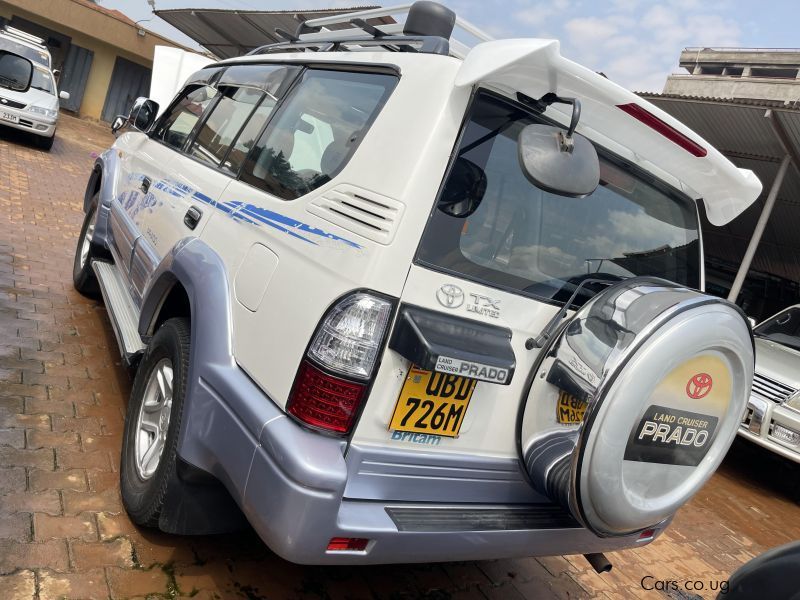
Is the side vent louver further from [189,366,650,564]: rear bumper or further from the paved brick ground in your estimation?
the paved brick ground

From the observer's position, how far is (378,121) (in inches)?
85.1

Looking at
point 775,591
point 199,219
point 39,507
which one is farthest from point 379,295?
point 39,507

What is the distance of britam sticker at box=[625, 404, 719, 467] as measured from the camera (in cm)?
208

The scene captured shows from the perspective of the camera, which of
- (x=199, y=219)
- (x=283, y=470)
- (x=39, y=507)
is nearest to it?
(x=283, y=470)

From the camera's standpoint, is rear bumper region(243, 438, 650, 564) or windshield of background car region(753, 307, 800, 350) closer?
rear bumper region(243, 438, 650, 564)

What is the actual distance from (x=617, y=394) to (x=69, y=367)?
320 centimetres

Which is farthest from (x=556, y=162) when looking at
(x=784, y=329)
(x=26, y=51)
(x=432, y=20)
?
(x=26, y=51)

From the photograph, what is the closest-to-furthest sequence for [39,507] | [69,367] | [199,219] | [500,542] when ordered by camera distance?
[500,542] < [39,507] < [199,219] < [69,367]

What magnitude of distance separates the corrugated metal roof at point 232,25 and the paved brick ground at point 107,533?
905 centimetres

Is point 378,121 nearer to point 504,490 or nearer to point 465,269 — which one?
point 465,269

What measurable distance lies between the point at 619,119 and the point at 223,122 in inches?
74.5

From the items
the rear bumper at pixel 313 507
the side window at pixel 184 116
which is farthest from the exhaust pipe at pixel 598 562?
the side window at pixel 184 116

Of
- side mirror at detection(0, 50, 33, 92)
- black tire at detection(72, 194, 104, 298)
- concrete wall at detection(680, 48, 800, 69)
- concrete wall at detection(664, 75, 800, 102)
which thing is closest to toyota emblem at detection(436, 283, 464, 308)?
black tire at detection(72, 194, 104, 298)

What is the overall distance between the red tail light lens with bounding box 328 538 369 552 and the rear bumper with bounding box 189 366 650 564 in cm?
1
